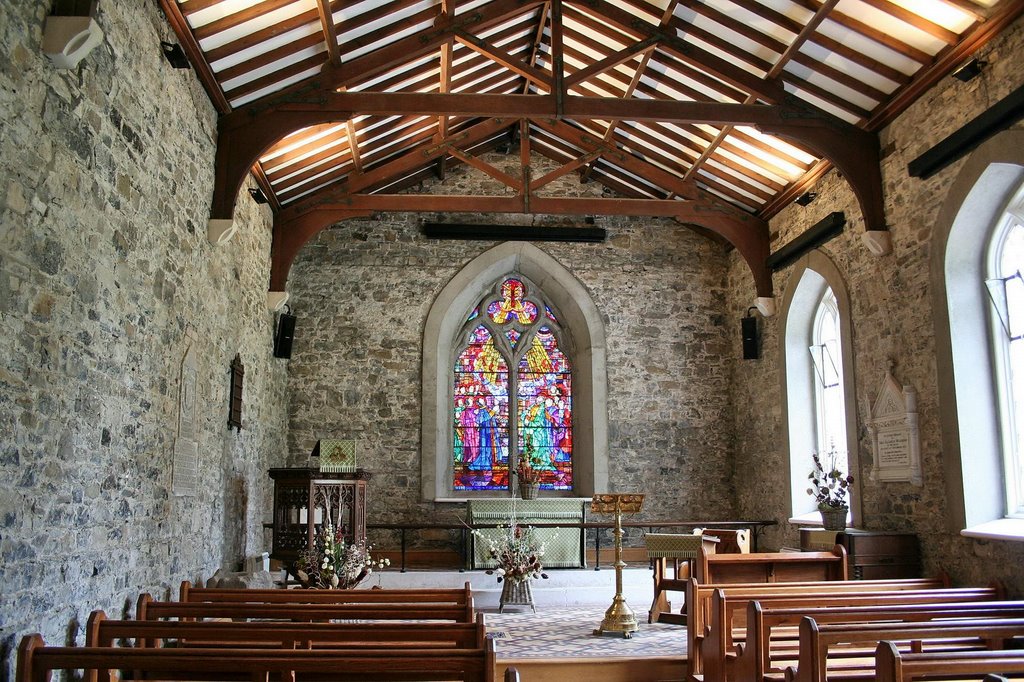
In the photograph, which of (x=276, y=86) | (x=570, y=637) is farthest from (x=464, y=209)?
(x=570, y=637)

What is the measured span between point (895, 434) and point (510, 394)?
5480 millimetres

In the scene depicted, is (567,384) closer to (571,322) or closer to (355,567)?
(571,322)

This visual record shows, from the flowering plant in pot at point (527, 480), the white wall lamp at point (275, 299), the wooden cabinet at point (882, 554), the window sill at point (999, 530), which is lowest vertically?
the wooden cabinet at point (882, 554)

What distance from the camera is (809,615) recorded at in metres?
4.27

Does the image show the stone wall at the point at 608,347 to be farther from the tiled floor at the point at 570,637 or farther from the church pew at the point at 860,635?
the church pew at the point at 860,635

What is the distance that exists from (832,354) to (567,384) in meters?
3.67

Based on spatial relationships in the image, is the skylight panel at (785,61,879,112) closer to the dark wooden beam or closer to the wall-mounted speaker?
the dark wooden beam

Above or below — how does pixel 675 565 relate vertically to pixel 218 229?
below

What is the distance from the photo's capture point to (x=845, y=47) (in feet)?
23.9

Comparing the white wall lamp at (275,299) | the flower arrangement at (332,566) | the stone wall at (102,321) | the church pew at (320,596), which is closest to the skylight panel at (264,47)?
the stone wall at (102,321)

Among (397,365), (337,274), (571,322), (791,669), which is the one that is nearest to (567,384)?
(571,322)

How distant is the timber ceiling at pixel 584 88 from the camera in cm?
694

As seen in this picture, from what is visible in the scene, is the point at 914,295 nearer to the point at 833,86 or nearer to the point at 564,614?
the point at 833,86

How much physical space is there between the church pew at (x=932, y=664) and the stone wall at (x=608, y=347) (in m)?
8.07
